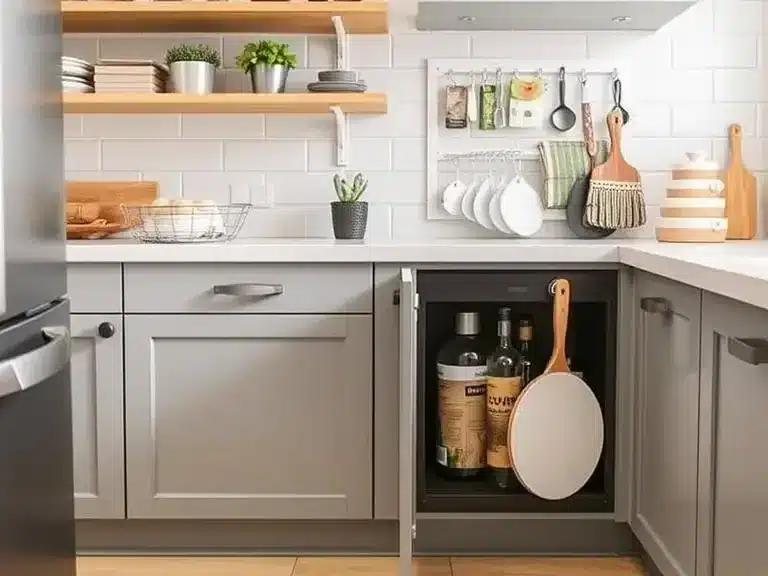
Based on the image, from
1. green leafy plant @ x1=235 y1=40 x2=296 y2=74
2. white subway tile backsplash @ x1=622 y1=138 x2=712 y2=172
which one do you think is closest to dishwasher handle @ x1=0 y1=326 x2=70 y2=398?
green leafy plant @ x1=235 y1=40 x2=296 y2=74

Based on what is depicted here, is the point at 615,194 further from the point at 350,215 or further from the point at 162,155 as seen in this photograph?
the point at 162,155

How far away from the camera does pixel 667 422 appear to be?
84.7 inches

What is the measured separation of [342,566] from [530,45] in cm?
160

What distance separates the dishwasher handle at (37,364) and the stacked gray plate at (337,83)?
1.49 meters

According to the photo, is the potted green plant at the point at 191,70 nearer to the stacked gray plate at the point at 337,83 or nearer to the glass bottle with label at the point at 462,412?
the stacked gray plate at the point at 337,83

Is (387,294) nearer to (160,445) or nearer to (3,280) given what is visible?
(160,445)

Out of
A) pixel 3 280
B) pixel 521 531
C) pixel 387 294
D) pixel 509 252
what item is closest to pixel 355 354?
pixel 387 294

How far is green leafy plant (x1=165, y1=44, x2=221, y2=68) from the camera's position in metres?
2.92

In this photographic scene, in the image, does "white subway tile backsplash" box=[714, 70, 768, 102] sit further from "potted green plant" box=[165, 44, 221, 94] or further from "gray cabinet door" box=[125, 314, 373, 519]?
"potted green plant" box=[165, 44, 221, 94]

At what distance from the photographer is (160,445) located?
2.57 meters

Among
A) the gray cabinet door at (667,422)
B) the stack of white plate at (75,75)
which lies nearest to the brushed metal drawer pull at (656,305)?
the gray cabinet door at (667,422)

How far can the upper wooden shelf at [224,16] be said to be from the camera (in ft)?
9.21

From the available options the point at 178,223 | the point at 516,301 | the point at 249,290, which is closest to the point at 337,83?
the point at 178,223

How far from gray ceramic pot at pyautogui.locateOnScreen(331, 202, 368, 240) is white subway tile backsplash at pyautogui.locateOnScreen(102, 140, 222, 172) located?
48cm
